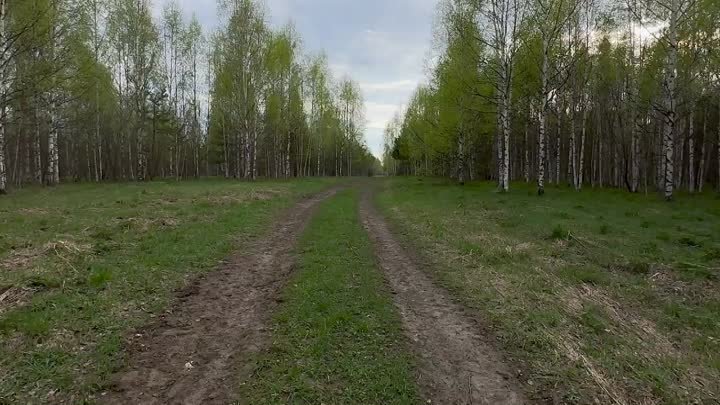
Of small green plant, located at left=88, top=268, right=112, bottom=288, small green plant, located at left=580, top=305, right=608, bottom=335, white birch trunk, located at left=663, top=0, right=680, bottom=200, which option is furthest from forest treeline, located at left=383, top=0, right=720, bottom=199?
small green plant, located at left=88, top=268, right=112, bottom=288

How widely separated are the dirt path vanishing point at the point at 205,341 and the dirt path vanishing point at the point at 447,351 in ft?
7.19

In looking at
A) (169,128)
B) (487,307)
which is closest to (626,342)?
(487,307)

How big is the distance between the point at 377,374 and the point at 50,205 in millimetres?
15841

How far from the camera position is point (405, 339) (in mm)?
5492

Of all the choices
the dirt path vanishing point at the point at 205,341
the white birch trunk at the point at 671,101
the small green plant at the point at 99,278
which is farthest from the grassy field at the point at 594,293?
the small green plant at the point at 99,278

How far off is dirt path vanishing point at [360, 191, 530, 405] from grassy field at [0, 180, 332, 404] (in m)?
3.78

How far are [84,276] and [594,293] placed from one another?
9.60m

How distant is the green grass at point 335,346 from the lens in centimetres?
420

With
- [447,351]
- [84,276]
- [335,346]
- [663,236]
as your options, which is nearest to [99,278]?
[84,276]

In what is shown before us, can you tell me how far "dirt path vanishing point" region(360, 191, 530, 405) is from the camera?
4285 mm

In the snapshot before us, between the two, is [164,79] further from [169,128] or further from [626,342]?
[626,342]

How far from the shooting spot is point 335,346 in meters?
5.19

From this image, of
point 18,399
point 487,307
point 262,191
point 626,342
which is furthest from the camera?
point 262,191

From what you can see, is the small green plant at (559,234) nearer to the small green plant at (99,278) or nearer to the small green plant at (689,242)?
the small green plant at (689,242)
